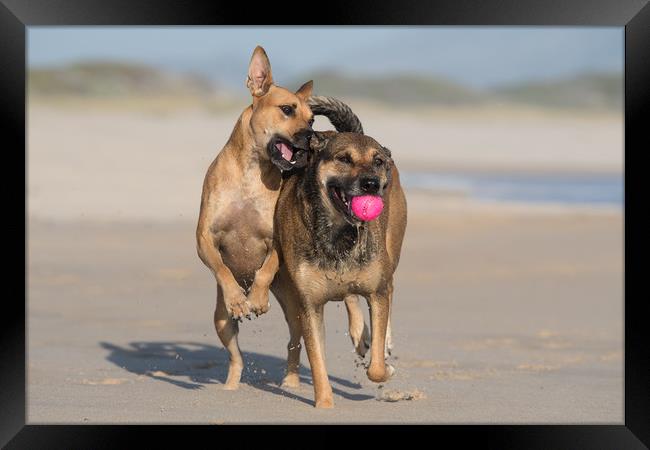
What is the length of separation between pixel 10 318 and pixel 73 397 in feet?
5.75

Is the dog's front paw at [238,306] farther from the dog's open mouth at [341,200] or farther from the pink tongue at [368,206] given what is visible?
the pink tongue at [368,206]

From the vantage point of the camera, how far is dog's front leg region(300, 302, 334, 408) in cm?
802

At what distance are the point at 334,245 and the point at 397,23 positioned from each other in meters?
1.48

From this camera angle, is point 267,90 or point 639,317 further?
point 267,90

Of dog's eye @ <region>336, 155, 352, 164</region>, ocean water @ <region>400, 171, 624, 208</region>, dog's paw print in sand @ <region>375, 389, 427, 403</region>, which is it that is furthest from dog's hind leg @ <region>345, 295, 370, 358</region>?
ocean water @ <region>400, 171, 624, 208</region>

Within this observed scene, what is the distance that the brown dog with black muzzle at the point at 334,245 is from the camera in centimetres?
777

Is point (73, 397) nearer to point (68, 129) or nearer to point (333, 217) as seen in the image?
point (333, 217)

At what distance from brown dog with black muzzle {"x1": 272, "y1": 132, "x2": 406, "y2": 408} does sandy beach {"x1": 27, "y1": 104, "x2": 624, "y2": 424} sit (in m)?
0.49

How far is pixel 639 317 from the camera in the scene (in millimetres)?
7223

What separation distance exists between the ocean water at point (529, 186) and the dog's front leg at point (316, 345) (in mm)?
17404

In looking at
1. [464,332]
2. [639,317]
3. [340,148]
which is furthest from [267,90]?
[464,332]

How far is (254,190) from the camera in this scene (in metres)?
8.59

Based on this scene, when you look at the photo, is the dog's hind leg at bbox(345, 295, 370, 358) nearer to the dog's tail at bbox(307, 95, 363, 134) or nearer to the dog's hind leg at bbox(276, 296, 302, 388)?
the dog's hind leg at bbox(276, 296, 302, 388)

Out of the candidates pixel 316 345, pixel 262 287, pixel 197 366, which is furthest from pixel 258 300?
pixel 197 366
